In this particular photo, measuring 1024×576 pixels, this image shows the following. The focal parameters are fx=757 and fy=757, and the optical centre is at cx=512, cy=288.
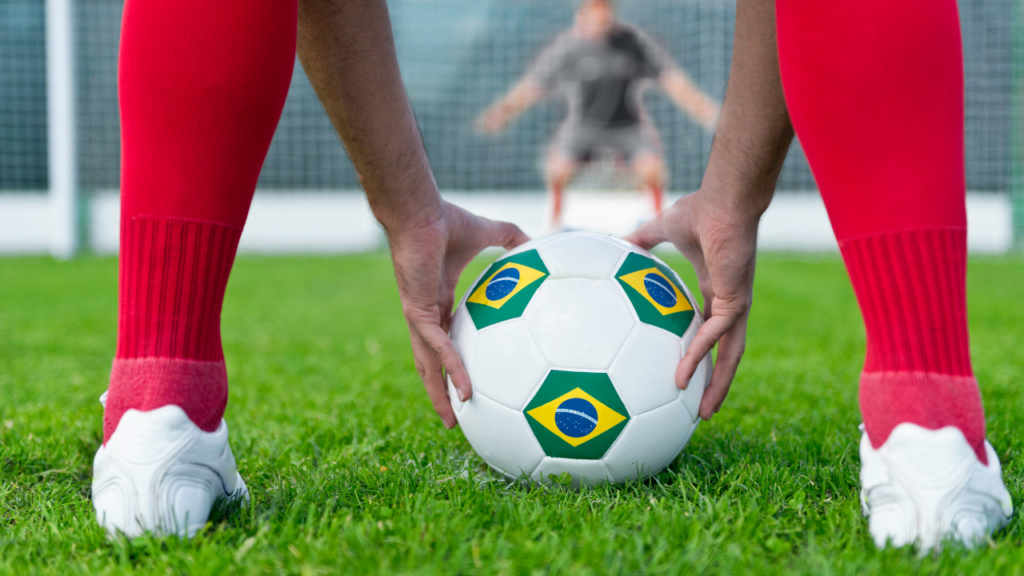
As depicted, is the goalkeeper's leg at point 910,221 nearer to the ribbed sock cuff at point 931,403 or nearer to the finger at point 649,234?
the ribbed sock cuff at point 931,403

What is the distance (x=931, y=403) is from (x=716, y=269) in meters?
0.41

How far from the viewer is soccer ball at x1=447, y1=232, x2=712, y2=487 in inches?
54.0

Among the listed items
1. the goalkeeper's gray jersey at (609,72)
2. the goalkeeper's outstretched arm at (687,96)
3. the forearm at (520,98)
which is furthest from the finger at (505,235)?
the goalkeeper's gray jersey at (609,72)

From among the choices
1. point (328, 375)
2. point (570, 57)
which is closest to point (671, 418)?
point (328, 375)

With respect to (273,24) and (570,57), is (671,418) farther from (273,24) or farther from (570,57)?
(570,57)

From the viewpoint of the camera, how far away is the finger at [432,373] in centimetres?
146

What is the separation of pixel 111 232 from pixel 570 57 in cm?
655

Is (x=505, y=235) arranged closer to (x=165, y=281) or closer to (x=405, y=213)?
(x=405, y=213)

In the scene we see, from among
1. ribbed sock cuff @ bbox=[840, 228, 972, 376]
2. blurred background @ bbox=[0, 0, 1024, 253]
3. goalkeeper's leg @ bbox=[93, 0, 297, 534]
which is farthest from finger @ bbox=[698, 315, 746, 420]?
blurred background @ bbox=[0, 0, 1024, 253]

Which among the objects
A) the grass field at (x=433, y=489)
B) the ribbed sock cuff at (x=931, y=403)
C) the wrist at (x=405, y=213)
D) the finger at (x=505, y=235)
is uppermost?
the wrist at (x=405, y=213)

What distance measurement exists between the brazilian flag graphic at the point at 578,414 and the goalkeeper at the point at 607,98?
6.31 meters

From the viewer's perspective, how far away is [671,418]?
4.57 feet

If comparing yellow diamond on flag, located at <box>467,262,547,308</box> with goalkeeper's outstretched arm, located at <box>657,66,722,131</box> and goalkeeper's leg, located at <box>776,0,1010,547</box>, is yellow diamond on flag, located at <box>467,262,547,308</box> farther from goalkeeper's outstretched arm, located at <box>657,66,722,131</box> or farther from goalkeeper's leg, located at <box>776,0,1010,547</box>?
goalkeeper's outstretched arm, located at <box>657,66,722,131</box>

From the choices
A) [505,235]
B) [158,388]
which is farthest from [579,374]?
[158,388]
